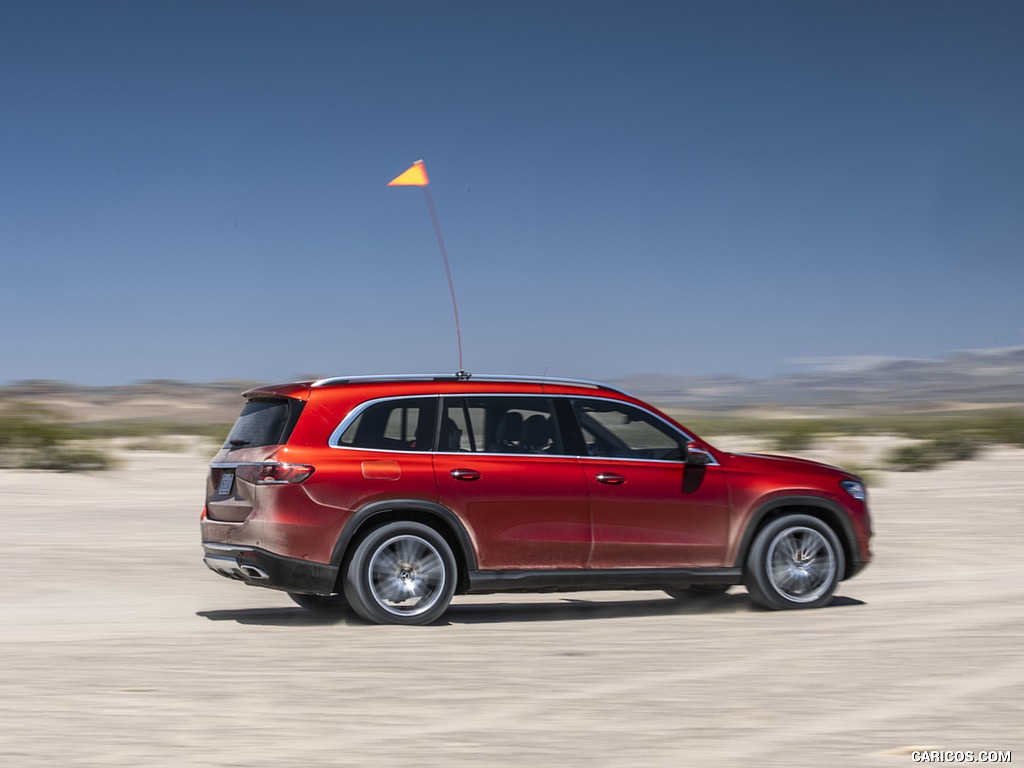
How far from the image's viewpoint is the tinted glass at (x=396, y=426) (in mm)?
9234

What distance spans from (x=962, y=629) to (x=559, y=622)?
2.75 metres

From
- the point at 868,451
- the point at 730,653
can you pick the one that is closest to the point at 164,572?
the point at 730,653

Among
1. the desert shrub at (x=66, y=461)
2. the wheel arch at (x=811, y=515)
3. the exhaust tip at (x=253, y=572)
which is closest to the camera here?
the exhaust tip at (x=253, y=572)

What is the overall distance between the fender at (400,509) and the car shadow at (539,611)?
63cm

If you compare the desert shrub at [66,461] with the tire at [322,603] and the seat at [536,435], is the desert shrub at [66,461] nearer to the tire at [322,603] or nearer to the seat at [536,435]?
the tire at [322,603]

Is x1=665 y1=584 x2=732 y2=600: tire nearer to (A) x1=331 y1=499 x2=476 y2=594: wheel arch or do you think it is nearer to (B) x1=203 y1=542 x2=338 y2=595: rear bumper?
(A) x1=331 y1=499 x2=476 y2=594: wheel arch

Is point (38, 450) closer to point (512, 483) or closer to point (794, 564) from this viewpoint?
point (512, 483)

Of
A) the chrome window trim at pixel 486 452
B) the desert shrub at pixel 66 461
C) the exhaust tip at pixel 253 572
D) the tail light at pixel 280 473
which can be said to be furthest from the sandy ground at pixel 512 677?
the desert shrub at pixel 66 461

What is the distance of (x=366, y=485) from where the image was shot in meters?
9.09

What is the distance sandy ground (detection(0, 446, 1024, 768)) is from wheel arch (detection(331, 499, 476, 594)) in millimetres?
461

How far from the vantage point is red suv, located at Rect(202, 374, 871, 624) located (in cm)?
904

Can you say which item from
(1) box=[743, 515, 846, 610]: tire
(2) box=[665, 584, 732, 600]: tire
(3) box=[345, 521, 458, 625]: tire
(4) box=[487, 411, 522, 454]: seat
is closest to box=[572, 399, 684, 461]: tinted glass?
(4) box=[487, 411, 522, 454]: seat

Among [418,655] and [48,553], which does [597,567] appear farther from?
[48,553]

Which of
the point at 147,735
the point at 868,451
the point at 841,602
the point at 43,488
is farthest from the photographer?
the point at 868,451
